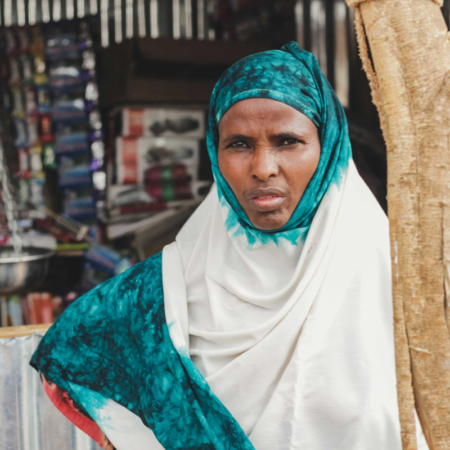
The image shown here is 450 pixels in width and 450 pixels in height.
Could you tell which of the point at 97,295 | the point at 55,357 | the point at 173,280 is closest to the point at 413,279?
the point at 173,280

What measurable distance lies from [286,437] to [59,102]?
9.52 ft

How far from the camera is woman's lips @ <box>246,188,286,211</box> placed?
0.95m

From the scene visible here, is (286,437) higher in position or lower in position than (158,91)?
lower

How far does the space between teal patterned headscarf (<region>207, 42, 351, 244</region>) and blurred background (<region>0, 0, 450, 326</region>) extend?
1.55m

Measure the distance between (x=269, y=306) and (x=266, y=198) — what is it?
9.4 inches

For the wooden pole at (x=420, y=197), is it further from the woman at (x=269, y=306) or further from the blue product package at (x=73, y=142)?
the blue product package at (x=73, y=142)

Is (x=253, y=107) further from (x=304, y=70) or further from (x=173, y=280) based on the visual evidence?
(x=173, y=280)

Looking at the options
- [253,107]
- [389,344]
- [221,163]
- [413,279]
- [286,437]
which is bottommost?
[286,437]

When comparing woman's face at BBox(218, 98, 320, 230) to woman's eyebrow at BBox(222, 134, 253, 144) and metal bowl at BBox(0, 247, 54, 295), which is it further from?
metal bowl at BBox(0, 247, 54, 295)

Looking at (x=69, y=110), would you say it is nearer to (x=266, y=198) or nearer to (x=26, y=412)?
(x=26, y=412)

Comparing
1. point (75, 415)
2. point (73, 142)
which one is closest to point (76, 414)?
point (75, 415)

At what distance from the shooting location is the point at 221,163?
40.2 inches

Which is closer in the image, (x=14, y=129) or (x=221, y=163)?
(x=221, y=163)

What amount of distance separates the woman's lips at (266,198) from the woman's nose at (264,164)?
3 centimetres
